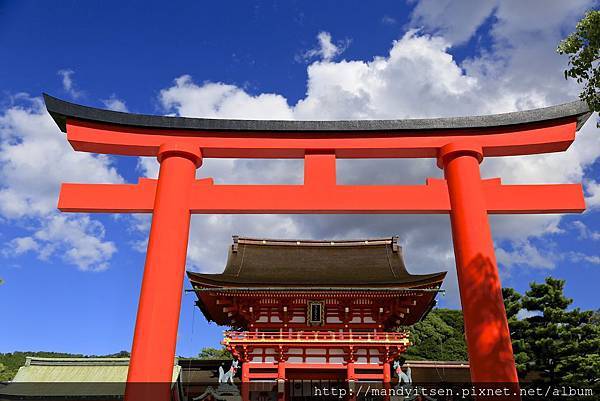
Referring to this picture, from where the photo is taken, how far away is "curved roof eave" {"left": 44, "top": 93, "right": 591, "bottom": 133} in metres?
6.21

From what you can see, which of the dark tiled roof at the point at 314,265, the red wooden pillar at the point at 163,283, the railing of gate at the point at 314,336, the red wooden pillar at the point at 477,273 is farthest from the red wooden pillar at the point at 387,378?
the red wooden pillar at the point at 163,283

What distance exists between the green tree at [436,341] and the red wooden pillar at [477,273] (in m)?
28.3

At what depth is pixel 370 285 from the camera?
12672 mm

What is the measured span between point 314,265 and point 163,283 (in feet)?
34.6

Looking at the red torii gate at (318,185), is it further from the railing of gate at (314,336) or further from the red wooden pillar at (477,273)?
the railing of gate at (314,336)

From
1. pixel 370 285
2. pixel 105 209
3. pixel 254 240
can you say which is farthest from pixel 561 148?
pixel 254 240

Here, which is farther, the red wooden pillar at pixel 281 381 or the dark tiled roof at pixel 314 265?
the dark tiled roof at pixel 314 265

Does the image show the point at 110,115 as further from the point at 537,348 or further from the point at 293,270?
the point at 537,348

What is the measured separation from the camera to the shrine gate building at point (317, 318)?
12.6 m

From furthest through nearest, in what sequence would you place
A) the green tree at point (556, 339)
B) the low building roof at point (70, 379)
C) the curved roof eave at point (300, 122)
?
the low building roof at point (70, 379), the green tree at point (556, 339), the curved roof eave at point (300, 122)

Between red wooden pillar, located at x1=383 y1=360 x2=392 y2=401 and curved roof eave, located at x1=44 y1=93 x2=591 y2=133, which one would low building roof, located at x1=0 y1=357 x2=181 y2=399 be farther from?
curved roof eave, located at x1=44 y1=93 x2=591 y2=133

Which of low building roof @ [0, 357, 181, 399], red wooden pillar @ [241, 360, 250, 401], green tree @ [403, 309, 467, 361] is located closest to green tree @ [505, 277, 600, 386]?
red wooden pillar @ [241, 360, 250, 401]

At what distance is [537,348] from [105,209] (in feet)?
39.5

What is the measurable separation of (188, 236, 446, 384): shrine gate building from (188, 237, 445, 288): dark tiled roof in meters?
0.05
